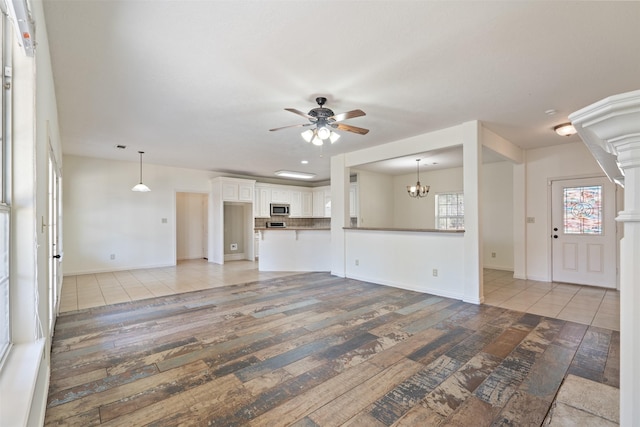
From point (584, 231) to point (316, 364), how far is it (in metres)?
5.53

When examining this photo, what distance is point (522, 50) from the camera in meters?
2.49

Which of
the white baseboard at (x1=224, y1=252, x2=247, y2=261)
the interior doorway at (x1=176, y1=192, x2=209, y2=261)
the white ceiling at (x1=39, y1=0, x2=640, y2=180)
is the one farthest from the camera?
the interior doorway at (x1=176, y1=192, x2=209, y2=261)

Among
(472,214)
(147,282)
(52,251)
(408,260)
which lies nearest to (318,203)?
(408,260)

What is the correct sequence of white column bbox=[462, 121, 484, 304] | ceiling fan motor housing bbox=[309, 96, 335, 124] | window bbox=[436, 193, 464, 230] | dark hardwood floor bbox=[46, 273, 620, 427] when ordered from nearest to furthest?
dark hardwood floor bbox=[46, 273, 620, 427]
ceiling fan motor housing bbox=[309, 96, 335, 124]
white column bbox=[462, 121, 484, 304]
window bbox=[436, 193, 464, 230]

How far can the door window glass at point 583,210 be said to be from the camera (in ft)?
17.2

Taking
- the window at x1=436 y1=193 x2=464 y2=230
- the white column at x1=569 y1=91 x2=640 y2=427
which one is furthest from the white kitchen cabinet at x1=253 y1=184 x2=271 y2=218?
the white column at x1=569 y1=91 x2=640 y2=427

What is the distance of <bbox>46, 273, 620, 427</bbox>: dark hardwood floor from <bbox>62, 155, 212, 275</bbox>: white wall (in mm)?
3208

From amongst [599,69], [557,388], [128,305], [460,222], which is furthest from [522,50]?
[460,222]

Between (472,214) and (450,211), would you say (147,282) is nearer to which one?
(472,214)

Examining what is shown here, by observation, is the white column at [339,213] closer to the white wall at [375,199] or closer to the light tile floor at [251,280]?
the light tile floor at [251,280]

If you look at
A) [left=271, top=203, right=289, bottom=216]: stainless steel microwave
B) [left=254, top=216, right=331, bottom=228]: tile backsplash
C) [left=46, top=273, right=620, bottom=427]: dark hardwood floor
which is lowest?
[left=46, top=273, right=620, bottom=427]: dark hardwood floor

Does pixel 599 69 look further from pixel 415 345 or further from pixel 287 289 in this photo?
pixel 287 289

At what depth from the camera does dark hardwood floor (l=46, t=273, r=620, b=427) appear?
1928mm

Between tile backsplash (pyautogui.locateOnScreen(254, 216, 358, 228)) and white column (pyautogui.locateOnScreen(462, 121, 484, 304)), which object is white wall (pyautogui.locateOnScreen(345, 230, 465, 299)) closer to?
white column (pyautogui.locateOnScreen(462, 121, 484, 304))
